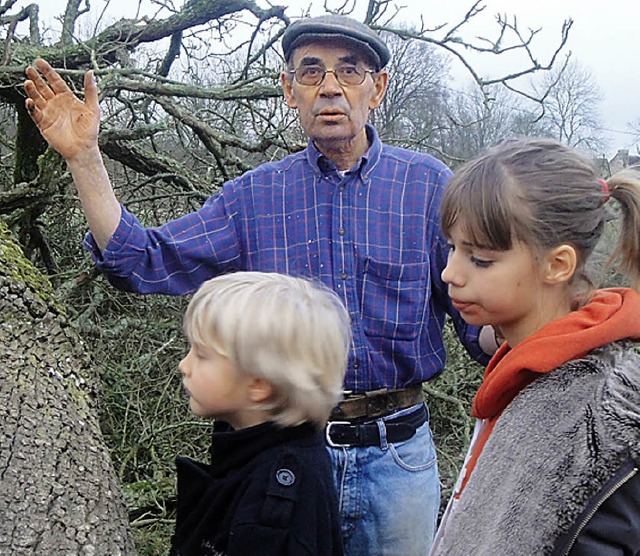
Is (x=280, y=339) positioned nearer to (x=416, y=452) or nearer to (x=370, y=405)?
(x=370, y=405)

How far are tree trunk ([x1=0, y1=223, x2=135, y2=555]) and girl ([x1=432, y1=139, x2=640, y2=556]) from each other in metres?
0.80

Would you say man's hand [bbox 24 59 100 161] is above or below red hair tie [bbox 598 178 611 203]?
above

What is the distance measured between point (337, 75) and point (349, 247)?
19.6 inches

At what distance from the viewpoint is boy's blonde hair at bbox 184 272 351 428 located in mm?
1470

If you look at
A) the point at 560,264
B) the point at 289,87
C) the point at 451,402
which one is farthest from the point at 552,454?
the point at 451,402

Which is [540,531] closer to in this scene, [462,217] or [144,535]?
[462,217]

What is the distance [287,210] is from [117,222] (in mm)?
470

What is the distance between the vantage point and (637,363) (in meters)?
1.20

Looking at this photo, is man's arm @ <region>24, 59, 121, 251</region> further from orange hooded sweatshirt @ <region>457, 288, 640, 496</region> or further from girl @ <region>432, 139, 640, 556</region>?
orange hooded sweatshirt @ <region>457, 288, 640, 496</region>

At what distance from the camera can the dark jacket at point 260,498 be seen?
1380 millimetres

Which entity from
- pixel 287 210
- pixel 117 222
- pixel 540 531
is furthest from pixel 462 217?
pixel 117 222

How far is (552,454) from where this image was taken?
115cm

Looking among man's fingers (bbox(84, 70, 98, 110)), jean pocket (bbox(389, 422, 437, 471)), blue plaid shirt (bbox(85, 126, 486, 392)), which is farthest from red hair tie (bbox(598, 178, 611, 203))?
man's fingers (bbox(84, 70, 98, 110))

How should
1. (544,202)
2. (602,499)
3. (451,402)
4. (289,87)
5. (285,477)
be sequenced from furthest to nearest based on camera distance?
(451,402) → (289,87) → (285,477) → (544,202) → (602,499)
